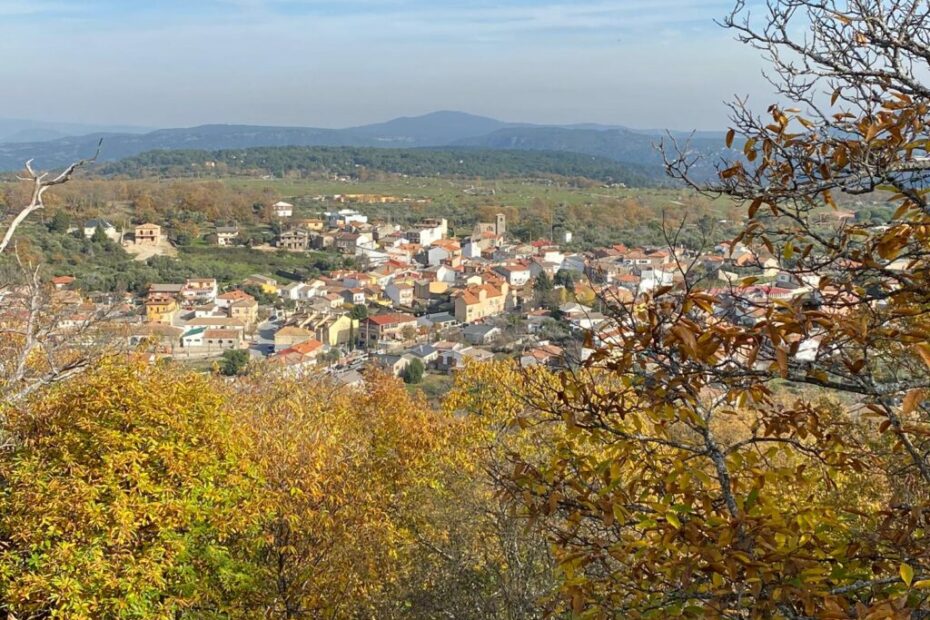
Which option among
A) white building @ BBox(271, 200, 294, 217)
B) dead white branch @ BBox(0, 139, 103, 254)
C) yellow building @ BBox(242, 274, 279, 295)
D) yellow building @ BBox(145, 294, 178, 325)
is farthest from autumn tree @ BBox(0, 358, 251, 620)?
white building @ BBox(271, 200, 294, 217)

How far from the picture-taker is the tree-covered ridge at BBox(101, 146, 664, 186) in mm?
120312

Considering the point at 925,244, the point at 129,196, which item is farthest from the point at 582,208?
the point at 925,244

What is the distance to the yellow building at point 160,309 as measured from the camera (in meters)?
36.8

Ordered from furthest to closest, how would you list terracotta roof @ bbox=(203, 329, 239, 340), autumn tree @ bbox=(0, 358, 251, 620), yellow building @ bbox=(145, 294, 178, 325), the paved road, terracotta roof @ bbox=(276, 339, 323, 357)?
yellow building @ bbox=(145, 294, 178, 325), terracotta roof @ bbox=(203, 329, 239, 340), the paved road, terracotta roof @ bbox=(276, 339, 323, 357), autumn tree @ bbox=(0, 358, 251, 620)

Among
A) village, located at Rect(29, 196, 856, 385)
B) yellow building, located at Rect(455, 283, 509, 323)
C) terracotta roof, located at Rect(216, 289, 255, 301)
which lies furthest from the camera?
yellow building, located at Rect(455, 283, 509, 323)

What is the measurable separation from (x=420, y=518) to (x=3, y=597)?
4.20 metres

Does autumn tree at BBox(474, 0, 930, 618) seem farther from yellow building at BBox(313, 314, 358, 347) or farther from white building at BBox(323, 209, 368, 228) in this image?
white building at BBox(323, 209, 368, 228)

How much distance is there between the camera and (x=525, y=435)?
8086 millimetres

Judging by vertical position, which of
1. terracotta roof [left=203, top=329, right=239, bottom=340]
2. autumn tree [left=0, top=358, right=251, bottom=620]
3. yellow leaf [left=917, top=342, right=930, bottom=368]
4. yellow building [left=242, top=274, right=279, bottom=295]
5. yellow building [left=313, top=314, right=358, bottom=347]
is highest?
yellow leaf [left=917, top=342, right=930, bottom=368]

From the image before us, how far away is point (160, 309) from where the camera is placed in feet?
124

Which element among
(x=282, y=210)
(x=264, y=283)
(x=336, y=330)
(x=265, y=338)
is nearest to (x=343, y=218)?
(x=282, y=210)

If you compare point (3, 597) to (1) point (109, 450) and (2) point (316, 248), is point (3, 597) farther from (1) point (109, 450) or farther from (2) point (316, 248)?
(2) point (316, 248)

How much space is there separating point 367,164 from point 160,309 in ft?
338

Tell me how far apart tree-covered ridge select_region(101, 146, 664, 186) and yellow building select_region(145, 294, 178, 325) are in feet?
258
